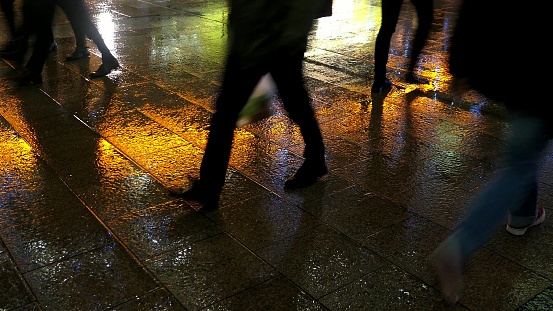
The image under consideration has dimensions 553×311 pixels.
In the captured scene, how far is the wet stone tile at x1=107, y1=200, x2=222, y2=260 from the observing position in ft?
10.9

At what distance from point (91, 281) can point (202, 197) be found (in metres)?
0.98

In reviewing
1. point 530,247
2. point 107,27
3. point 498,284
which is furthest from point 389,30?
point 107,27

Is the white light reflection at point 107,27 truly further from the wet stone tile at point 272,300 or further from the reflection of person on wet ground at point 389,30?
the wet stone tile at point 272,300

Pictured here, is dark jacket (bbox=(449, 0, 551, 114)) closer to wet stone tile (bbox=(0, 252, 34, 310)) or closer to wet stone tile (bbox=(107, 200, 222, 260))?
wet stone tile (bbox=(107, 200, 222, 260))

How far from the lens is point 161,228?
3535mm

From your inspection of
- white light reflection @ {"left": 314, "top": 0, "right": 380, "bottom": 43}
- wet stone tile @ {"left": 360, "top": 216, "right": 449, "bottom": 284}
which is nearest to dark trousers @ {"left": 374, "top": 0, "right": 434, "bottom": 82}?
white light reflection @ {"left": 314, "top": 0, "right": 380, "bottom": 43}

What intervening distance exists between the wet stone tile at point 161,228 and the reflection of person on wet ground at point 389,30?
3.19 meters

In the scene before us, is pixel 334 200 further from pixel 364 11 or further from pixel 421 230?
pixel 364 11

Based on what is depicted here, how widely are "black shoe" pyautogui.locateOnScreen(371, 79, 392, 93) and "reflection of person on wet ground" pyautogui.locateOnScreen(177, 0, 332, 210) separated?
8.04 ft

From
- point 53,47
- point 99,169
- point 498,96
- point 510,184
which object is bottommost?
point 53,47

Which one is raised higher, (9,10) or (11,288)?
(9,10)

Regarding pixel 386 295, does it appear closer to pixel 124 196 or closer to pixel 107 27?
pixel 124 196

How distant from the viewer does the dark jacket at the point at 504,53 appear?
2.37 metres

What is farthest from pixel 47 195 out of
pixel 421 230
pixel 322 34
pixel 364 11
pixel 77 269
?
pixel 364 11
